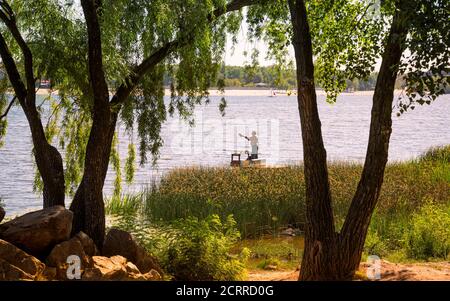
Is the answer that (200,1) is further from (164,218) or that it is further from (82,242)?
(164,218)

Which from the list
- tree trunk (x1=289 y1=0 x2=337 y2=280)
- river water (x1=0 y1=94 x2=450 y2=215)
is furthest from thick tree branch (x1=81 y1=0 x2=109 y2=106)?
river water (x1=0 y1=94 x2=450 y2=215)

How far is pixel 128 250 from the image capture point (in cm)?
782

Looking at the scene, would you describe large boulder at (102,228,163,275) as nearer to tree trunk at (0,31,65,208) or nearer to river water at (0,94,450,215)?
tree trunk at (0,31,65,208)

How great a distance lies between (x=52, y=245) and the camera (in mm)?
7152

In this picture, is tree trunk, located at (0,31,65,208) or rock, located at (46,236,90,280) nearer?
rock, located at (46,236,90,280)

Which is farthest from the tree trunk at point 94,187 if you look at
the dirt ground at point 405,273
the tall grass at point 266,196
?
the tall grass at point 266,196

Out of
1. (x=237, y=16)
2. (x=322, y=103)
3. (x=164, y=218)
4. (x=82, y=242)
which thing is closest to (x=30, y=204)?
(x=164, y=218)

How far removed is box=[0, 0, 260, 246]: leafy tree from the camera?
8.21 meters

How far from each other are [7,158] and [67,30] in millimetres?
23472

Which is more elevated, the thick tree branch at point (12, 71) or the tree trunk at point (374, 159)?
the thick tree branch at point (12, 71)

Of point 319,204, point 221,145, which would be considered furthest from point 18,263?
point 221,145

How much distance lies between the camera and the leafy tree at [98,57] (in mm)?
8211

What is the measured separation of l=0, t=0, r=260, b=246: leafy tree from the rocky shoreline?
1040mm

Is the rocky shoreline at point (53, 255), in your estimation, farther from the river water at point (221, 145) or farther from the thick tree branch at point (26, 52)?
the river water at point (221, 145)
